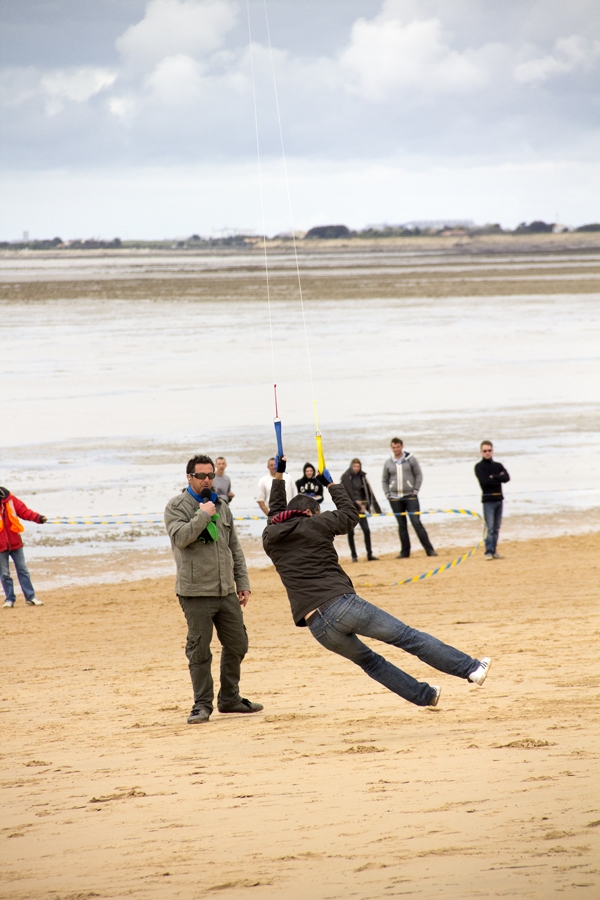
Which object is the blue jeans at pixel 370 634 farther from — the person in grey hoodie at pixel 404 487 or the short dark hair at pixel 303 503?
the person in grey hoodie at pixel 404 487

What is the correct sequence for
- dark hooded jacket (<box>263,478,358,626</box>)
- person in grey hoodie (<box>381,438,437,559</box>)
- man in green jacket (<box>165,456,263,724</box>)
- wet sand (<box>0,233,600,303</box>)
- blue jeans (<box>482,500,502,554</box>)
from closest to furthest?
dark hooded jacket (<box>263,478,358,626</box>), man in green jacket (<box>165,456,263,724</box>), blue jeans (<box>482,500,502,554</box>), person in grey hoodie (<box>381,438,437,559</box>), wet sand (<box>0,233,600,303</box>)

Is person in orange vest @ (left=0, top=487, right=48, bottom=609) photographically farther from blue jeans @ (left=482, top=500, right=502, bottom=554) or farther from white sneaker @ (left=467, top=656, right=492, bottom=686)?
white sneaker @ (left=467, top=656, right=492, bottom=686)

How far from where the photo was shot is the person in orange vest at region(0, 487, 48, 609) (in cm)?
Result: 1295

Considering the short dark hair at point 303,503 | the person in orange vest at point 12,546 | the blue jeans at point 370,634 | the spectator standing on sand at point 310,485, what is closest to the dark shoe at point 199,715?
the blue jeans at point 370,634

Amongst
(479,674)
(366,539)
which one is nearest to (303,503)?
(479,674)

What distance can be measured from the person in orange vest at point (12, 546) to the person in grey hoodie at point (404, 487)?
525 centimetres

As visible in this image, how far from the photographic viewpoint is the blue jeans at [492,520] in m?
14.7

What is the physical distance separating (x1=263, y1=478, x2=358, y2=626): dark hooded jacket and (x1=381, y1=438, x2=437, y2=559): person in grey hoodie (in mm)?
8640

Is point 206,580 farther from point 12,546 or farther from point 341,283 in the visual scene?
point 341,283

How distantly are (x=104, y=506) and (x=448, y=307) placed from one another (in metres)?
39.4

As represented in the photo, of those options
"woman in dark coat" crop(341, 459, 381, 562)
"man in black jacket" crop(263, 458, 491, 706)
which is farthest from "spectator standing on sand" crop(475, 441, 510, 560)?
"man in black jacket" crop(263, 458, 491, 706)

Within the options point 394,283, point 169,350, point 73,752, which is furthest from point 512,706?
point 394,283

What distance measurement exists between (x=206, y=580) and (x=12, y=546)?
6385mm

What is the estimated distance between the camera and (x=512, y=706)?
7223mm
